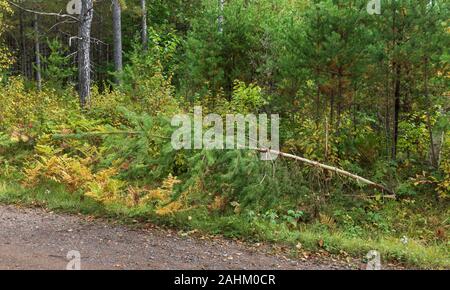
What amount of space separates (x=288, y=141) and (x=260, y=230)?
301cm

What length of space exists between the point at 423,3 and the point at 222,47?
4819mm

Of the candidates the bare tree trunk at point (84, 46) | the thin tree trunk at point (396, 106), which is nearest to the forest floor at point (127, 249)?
the thin tree trunk at point (396, 106)

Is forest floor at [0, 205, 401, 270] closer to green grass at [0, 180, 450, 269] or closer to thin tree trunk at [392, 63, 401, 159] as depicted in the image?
green grass at [0, 180, 450, 269]

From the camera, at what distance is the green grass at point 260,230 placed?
6375mm

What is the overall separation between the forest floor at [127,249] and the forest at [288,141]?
13.2 inches

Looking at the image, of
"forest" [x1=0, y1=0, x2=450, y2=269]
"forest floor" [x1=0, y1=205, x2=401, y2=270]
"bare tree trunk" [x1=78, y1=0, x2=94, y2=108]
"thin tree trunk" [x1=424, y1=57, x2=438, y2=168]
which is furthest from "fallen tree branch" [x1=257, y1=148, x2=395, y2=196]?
"bare tree trunk" [x1=78, y1=0, x2=94, y2=108]

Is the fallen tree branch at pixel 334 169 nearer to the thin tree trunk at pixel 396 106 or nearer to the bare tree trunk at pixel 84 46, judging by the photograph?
the thin tree trunk at pixel 396 106

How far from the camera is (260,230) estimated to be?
692 cm

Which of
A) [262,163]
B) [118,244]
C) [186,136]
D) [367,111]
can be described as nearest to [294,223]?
[262,163]

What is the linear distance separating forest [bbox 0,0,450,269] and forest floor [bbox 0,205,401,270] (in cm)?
33

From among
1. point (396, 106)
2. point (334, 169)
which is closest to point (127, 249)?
point (334, 169)

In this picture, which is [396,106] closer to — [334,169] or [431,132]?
[431,132]

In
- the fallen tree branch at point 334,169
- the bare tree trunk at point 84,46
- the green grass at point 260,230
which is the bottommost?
the green grass at point 260,230
